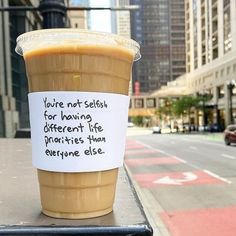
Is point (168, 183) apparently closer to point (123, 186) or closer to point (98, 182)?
point (123, 186)

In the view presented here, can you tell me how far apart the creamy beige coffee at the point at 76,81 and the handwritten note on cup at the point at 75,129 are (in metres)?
0.03

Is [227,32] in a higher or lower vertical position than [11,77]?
higher

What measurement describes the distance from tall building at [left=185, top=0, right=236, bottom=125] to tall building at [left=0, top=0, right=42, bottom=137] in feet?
109

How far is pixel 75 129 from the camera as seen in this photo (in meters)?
1.56

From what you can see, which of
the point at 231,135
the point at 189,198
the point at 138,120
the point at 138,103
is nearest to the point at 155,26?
the point at 189,198

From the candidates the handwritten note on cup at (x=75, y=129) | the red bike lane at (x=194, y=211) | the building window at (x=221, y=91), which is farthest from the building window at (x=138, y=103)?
the handwritten note on cup at (x=75, y=129)

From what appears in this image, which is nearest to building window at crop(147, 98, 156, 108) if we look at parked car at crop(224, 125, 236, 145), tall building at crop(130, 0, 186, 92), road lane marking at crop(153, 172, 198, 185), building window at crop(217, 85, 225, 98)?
building window at crop(217, 85, 225, 98)

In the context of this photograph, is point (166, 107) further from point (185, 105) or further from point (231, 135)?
point (231, 135)

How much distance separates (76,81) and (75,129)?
6.8 inches

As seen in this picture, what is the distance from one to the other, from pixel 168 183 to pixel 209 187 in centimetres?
139

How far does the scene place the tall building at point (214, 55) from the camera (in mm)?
63000

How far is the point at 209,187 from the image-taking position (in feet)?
38.9

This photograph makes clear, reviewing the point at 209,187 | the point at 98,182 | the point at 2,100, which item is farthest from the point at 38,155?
the point at 2,100

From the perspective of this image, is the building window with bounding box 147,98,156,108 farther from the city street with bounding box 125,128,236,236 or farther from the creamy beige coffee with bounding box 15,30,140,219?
the creamy beige coffee with bounding box 15,30,140,219
